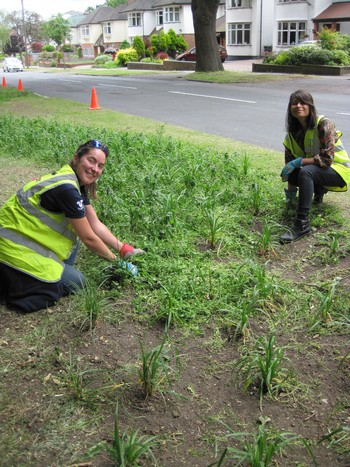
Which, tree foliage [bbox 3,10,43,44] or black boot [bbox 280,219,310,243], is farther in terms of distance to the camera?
tree foliage [bbox 3,10,43,44]

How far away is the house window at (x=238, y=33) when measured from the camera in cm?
4922

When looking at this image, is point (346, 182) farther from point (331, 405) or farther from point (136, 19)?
point (136, 19)

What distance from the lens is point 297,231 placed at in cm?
491

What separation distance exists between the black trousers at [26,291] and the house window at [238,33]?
49303 mm

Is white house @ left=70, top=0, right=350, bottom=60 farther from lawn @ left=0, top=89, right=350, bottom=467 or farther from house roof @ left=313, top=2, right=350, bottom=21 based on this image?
lawn @ left=0, top=89, right=350, bottom=467

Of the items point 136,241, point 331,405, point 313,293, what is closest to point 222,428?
point 331,405

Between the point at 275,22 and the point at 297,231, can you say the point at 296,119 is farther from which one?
the point at 275,22

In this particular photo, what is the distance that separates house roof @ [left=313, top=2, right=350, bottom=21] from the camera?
3869 cm

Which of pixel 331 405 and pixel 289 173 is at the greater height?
pixel 289 173

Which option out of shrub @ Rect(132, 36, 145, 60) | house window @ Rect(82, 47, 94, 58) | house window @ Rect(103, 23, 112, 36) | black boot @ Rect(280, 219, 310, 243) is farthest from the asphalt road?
house window @ Rect(82, 47, 94, 58)

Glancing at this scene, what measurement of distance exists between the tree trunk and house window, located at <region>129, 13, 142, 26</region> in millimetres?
48634

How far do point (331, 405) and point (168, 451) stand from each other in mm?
901

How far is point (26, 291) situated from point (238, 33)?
5001 centimetres

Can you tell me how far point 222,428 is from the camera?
2.72 meters
